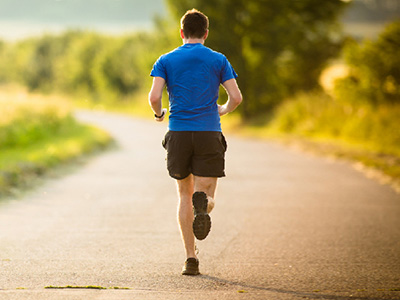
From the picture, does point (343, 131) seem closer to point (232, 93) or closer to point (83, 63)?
point (232, 93)

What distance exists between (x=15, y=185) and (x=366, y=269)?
664 cm

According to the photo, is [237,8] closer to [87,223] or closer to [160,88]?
[87,223]

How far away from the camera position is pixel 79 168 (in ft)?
45.0

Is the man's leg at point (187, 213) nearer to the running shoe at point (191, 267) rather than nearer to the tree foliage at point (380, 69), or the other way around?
the running shoe at point (191, 267)

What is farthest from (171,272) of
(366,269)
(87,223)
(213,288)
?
(87,223)

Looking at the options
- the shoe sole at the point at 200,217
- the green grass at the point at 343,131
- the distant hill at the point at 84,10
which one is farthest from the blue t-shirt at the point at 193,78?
the distant hill at the point at 84,10

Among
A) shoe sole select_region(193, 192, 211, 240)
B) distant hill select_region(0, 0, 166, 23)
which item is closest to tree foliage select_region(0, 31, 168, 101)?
distant hill select_region(0, 0, 166, 23)

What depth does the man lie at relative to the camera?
501cm

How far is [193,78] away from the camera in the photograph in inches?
197

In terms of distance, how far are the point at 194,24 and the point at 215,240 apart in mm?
2455

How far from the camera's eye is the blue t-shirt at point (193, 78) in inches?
197

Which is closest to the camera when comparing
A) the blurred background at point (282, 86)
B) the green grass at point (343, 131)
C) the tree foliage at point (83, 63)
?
the green grass at point (343, 131)

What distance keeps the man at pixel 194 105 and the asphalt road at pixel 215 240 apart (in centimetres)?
62

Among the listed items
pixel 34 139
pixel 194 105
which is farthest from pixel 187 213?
pixel 34 139
